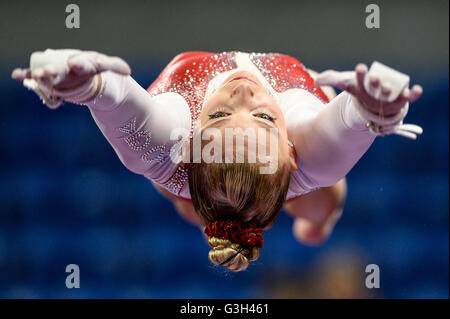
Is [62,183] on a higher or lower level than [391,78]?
higher

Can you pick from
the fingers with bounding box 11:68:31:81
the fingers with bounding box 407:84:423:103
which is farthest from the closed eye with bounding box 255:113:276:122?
the fingers with bounding box 11:68:31:81

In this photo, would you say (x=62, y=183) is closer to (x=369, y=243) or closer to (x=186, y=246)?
(x=186, y=246)

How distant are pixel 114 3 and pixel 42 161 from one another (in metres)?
0.60

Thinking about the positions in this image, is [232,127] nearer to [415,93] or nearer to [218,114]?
[218,114]

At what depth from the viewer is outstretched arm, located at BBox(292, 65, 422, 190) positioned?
29.0 inches

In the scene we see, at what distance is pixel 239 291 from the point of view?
169 cm

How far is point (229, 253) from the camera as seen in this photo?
2.95 ft

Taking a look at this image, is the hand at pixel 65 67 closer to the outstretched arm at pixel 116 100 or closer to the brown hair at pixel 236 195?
the outstretched arm at pixel 116 100

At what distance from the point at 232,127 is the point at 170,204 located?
112 cm

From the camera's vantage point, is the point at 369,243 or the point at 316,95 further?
the point at 369,243

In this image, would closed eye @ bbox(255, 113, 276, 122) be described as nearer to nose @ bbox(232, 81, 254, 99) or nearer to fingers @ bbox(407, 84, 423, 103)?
nose @ bbox(232, 81, 254, 99)

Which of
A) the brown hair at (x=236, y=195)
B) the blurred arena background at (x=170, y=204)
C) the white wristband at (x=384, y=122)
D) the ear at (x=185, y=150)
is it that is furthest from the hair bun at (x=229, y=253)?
the blurred arena background at (x=170, y=204)

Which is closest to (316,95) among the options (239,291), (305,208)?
(305,208)

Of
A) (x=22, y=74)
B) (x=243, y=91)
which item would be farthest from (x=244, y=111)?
(x=22, y=74)
